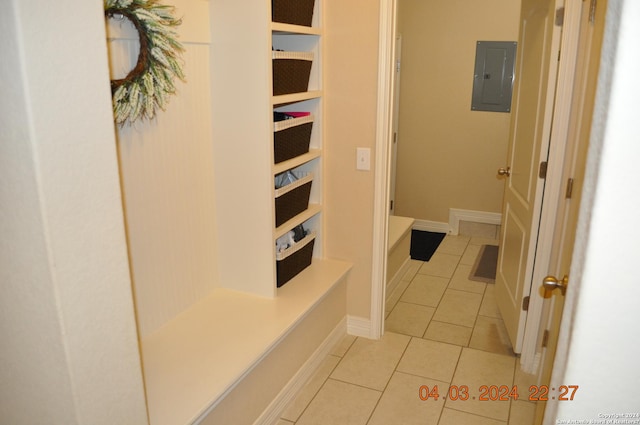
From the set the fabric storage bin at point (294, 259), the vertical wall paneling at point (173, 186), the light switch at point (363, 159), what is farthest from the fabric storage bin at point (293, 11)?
the fabric storage bin at point (294, 259)

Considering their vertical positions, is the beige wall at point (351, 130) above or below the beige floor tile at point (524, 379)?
above

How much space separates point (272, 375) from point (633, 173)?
189 cm

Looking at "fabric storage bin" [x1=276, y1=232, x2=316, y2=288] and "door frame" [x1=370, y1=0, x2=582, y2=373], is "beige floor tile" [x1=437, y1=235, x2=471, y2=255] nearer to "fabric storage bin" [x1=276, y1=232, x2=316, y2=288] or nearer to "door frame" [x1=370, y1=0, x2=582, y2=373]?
"door frame" [x1=370, y1=0, x2=582, y2=373]

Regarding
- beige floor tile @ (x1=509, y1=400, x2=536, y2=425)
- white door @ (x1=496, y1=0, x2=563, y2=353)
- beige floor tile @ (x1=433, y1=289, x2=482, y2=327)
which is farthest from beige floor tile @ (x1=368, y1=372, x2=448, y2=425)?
beige floor tile @ (x1=433, y1=289, x2=482, y2=327)

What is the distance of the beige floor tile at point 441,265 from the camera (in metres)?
4.03

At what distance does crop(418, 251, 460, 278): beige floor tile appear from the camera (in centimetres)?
403

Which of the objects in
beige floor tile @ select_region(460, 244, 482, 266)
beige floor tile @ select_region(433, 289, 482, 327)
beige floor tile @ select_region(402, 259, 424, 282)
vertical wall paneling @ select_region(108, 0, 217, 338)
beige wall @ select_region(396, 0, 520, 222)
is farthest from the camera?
beige wall @ select_region(396, 0, 520, 222)

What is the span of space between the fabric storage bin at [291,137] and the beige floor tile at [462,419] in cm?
144

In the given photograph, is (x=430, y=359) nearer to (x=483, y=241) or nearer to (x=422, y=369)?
(x=422, y=369)

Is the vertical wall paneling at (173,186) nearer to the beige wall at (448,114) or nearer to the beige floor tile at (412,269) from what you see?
the beige floor tile at (412,269)

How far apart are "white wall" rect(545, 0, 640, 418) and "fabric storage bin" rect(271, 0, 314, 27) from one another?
1863 millimetres

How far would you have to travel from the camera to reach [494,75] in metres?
4.53

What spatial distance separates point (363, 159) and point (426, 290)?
1.39 meters

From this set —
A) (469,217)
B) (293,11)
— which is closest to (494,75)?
(469,217)
